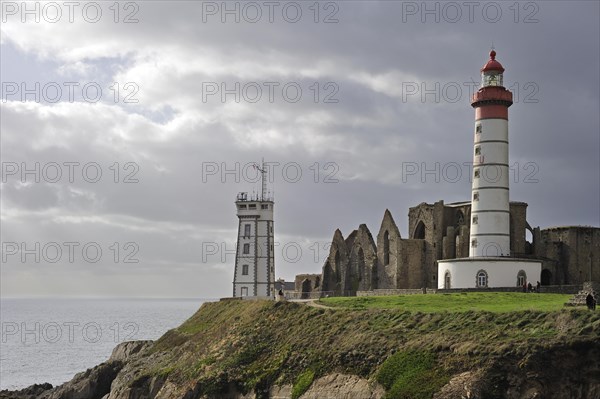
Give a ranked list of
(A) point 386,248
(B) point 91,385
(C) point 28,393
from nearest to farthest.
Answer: (B) point 91,385 → (C) point 28,393 → (A) point 386,248

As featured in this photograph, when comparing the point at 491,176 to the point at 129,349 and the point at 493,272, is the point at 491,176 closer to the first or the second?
the point at 493,272

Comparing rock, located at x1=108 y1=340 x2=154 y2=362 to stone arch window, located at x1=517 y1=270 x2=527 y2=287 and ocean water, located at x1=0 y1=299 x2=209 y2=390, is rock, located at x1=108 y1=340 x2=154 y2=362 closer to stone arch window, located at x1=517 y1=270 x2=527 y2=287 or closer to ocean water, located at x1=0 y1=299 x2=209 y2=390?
ocean water, located at x1=0 y1=299 x2=209 y2=390

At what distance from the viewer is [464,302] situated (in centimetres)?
4684

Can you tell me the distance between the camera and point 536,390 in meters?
33.1

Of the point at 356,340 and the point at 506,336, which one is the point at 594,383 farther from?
the point at 356,340

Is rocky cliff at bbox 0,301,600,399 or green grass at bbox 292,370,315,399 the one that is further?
green grass at bbox 292,370,315,399

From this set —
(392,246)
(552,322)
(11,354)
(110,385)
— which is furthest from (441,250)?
(11,354)

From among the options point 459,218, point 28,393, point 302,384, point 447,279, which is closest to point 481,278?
point 447,279

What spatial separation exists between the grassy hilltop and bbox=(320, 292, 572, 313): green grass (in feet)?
0.20

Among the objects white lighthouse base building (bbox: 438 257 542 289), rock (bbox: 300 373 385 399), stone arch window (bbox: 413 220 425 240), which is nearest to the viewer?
rock (bbox: 300 373 385 399)

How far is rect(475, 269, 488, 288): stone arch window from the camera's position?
58.1 m

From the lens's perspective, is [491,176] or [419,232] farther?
[419,232]

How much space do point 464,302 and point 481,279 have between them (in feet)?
38.9

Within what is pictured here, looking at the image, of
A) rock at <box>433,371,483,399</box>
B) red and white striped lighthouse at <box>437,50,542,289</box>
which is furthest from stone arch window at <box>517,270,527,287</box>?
rock at <box>433,371,483,399</box>
